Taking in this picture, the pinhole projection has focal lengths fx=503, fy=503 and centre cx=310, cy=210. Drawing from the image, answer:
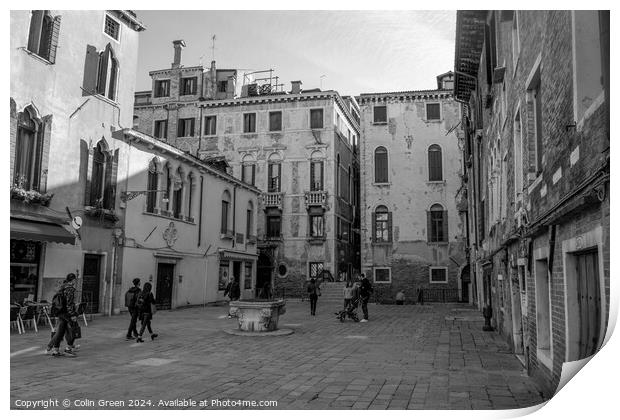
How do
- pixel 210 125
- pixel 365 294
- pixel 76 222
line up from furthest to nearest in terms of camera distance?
pixel 210 125
pixel 365 294
pixel 76 222

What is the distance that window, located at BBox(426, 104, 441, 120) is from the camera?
95.1ft

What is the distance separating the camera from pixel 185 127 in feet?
88.6

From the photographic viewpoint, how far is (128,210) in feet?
41.3

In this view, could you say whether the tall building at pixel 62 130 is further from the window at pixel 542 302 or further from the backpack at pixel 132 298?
the window at pixel 542 302

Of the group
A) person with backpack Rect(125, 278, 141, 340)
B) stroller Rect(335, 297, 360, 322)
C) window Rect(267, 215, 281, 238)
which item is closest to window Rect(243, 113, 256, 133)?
window Rect(267, 215, 281, 238)

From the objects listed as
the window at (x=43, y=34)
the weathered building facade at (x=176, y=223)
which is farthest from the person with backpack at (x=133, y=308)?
the window at (x=43, y=34)

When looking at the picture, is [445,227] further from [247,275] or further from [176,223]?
[176,223]

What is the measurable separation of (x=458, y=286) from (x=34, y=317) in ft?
73.6

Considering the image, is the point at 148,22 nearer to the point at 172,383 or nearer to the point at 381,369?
the point at 172,383

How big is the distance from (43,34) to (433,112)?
82.9 feet

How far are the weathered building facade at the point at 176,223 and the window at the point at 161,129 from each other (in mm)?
5595

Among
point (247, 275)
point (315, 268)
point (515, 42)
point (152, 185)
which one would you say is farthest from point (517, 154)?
point (315, 268)

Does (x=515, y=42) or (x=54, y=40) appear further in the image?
(x=515, y=42)

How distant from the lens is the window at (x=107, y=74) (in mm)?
8610
